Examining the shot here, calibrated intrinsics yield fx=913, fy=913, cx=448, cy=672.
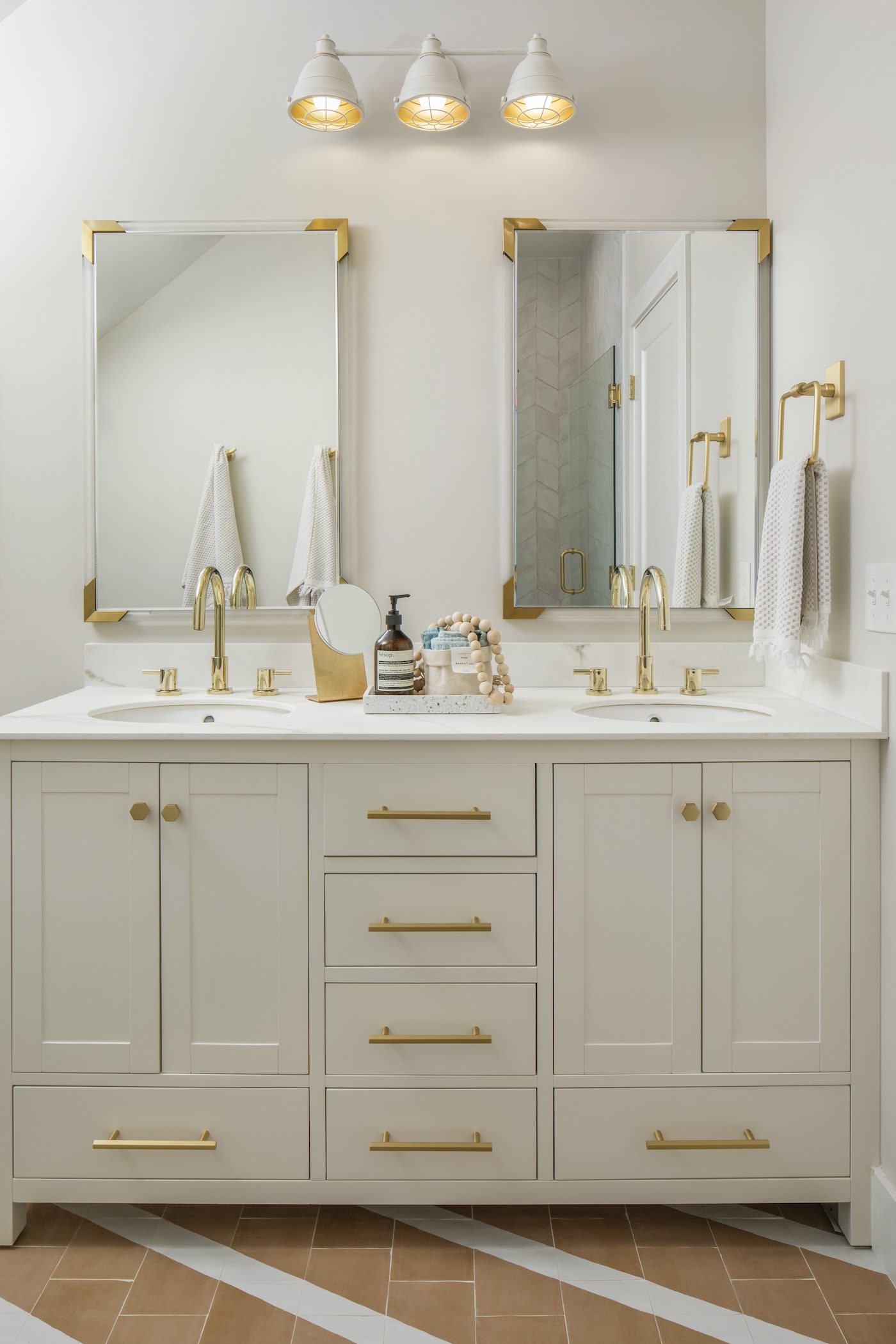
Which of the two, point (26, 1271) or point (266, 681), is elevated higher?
point (266, 681)

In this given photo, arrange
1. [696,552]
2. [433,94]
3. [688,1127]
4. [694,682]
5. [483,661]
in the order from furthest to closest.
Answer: [696,552]
[694,682]
[433,94]
[483,661]
[688,1127]

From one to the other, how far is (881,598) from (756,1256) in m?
1.13

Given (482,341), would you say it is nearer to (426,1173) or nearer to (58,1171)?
(426,1173)

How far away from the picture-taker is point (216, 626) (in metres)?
2.04

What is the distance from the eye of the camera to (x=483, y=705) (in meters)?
1.75

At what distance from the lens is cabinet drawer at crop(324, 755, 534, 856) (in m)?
1.57

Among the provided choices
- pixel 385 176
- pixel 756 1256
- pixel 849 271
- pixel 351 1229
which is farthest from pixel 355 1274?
pixel 385 176

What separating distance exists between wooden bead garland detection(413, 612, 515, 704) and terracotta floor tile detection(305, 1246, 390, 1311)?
976mm

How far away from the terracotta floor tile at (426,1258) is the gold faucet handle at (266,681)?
1.08m

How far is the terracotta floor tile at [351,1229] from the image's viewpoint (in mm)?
1576

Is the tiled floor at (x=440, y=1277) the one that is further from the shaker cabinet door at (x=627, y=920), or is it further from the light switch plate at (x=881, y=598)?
the light switch plate at (x=881, y=598)

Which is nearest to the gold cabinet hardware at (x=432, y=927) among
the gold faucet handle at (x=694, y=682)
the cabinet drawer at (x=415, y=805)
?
the cabinet drawer at (x=415, y=805)

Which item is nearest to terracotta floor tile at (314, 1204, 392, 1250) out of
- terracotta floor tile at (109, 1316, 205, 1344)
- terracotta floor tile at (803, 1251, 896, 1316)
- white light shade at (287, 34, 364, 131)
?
terracotta floor tile at (109, 1316, 205, 1344)

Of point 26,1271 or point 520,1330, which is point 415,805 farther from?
point 26,1271
